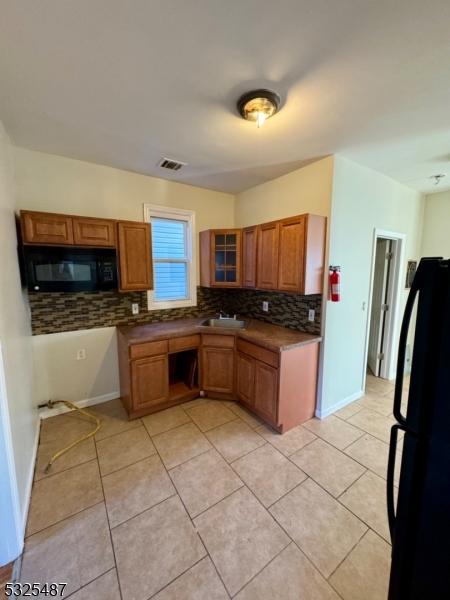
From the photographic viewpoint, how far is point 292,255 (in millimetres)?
2453

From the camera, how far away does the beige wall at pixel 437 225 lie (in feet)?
11.4

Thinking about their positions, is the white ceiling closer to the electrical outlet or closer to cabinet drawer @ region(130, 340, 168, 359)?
cabinet drawer @ region(130, 340, 168, 359)

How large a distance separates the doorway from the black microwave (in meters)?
3.34

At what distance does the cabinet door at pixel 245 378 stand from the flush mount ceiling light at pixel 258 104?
2.14m

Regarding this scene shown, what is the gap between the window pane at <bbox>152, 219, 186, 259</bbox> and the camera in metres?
3.14

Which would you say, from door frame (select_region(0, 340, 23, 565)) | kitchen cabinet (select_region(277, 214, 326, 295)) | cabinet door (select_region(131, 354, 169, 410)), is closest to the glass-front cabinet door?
kitchen cabinet (select_region(277, 214, 326, 295))

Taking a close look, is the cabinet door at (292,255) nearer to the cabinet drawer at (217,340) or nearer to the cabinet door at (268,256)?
the cabinet door at (268,256)

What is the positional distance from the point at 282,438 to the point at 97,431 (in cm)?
183

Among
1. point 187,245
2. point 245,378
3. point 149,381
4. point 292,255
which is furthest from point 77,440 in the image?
point 292,255

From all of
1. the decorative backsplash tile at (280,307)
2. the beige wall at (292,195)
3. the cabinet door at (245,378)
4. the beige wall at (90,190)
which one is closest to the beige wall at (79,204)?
the beige wall at (90,190)

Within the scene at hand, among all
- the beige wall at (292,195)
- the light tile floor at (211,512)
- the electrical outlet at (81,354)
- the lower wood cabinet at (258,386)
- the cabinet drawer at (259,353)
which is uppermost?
the beige wall at (292,195)

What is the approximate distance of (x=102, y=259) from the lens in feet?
8.02

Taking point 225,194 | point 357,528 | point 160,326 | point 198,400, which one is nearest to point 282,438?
point 357,528

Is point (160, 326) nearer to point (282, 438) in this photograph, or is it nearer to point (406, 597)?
point (282, 438)
